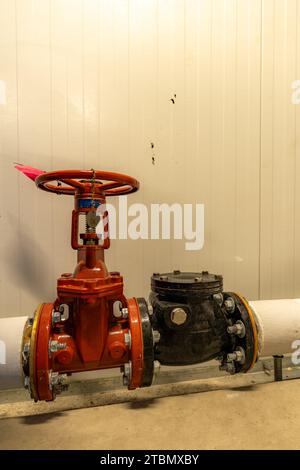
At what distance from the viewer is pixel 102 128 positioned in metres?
0.97

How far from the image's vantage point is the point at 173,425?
0.75m

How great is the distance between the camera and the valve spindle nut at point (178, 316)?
2.29 feet

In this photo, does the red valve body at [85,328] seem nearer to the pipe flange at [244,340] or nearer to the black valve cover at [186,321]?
the black valve cover at [186,321]

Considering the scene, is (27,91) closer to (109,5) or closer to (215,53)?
(109,5)

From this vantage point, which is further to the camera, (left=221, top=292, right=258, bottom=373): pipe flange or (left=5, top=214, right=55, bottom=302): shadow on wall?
(left=5, top=214, right=55, bottom=302): shadow on wall

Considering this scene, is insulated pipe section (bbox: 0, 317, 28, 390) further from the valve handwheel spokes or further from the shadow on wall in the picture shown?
the valve handwheel spokes

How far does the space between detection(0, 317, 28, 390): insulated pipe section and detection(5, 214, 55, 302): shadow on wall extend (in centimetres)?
26

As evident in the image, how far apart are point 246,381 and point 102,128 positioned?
43.6 inches

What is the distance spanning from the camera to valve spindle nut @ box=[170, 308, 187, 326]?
70cm

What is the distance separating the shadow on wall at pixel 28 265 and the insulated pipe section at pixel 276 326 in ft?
2.38

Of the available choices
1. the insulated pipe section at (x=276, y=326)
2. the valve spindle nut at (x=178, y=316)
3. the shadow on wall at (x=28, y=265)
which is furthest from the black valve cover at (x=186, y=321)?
the shadow on wall at (x=28, y=265)

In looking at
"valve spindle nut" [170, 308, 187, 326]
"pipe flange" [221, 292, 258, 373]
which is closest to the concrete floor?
"pipe flange" [221, 292, 258, 373]
